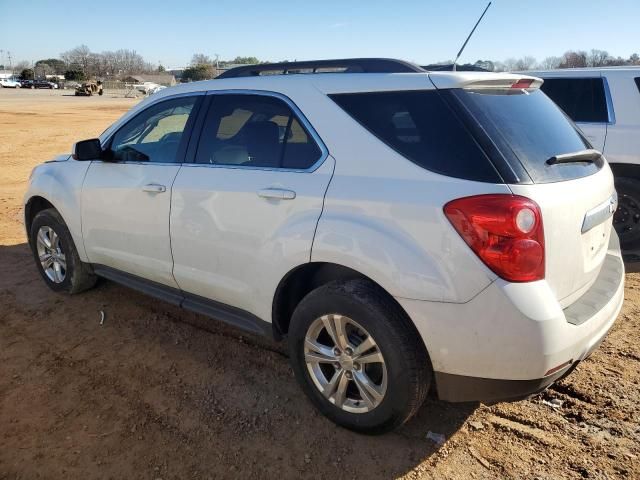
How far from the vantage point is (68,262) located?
449 centimetres

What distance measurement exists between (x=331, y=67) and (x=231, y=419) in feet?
6.89

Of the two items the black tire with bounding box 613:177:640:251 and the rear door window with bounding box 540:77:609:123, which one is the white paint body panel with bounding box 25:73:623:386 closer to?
the black tire with bounding box 613:177:640:251

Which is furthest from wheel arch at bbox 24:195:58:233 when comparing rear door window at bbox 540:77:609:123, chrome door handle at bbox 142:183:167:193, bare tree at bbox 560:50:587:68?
bare tree at bbox 560:50:587:68

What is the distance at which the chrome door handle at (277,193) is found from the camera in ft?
9.03

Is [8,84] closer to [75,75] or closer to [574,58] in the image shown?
[75,75]

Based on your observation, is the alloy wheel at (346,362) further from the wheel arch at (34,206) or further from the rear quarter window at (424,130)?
the wheel arch at (34,206)

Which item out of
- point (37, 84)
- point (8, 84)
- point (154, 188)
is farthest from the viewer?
point (37, 84)

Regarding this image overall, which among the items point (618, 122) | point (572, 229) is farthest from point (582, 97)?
point (572, 229)

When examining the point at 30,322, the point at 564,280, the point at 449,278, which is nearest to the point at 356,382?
the point at 449,278

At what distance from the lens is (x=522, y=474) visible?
2479mm

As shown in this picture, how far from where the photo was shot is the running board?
314cm

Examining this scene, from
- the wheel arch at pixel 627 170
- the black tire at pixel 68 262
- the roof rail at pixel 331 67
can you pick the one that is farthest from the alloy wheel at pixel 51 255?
the wheel arch at pixel 627 170

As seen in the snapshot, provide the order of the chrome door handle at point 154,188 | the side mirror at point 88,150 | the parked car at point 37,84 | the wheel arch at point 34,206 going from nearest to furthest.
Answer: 1. the chrome door handle at point 154,188
2. the side mirror at point 88,150
3. the wheel arch at point 34,206
4. the parked car at point 37,84

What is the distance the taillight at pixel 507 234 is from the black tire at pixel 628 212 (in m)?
4.02
